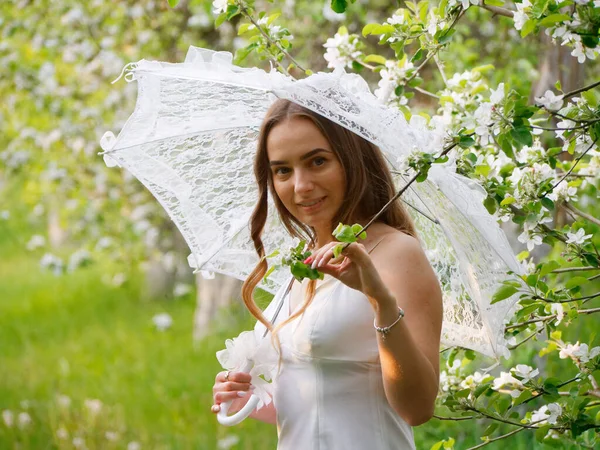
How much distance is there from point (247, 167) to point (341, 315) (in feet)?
2.43

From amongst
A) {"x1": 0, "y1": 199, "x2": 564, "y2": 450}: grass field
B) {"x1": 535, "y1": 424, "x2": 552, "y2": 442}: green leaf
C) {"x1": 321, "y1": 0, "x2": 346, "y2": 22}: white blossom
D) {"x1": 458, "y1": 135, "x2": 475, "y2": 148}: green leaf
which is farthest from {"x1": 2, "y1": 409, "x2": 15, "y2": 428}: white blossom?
{"x1": 458, "y1": 135, "x2": 475, "y2": 148}: green leaf

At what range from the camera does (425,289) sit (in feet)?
6.82

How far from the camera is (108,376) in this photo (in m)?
7.16

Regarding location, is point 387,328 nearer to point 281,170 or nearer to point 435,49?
point 281,170

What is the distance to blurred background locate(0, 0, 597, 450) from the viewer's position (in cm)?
552

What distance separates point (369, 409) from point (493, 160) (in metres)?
0.81

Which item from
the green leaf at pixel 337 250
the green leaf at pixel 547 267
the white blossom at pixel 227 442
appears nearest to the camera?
the green leaf at pixel 337 250

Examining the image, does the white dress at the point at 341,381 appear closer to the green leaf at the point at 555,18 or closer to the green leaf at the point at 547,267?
the green leaf at the point at 547,267

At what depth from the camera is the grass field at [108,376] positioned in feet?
17.8

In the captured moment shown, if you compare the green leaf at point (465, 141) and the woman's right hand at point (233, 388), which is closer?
the green leaf at point (465, 141)

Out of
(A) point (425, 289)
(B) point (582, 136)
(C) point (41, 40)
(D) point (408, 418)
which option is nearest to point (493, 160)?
(B) point (582, 136)

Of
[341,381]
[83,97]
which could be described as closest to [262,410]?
[341,381]

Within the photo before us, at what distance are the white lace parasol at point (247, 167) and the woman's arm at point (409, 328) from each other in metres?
0.19

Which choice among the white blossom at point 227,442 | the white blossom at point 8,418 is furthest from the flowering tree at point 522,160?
the white blossom at point 8,418
